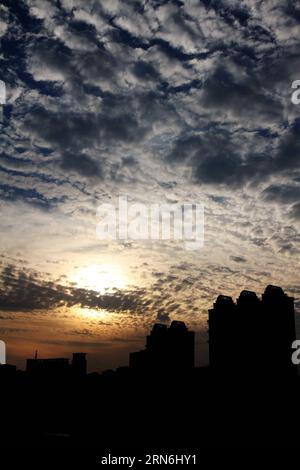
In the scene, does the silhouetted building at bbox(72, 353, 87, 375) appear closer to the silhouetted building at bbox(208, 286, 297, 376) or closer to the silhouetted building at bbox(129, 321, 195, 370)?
the silhouetted building at bbox(129, 321, 195, 370)

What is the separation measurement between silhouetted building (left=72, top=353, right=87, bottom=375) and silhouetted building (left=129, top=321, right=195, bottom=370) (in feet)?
55.7

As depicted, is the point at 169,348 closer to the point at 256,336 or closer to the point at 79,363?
the point at 256,336

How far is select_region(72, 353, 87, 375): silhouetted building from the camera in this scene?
141 feet

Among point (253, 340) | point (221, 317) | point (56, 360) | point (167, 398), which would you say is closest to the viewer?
point (253, 340)

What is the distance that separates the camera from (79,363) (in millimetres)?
43062

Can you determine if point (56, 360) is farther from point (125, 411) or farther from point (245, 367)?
point (245, 367)

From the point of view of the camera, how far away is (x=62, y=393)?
43344mm

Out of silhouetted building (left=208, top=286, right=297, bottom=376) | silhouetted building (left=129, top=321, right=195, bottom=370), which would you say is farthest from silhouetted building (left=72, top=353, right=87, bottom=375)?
silhouetted building (left=208, top=286, right=297, bottom=376)

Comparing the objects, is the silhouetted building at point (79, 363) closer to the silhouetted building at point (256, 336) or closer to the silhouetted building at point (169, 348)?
the silhouetted building at point (169, 348)

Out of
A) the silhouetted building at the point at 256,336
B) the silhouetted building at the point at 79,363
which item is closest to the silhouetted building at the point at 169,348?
the silhouetted building at the point at 256,336

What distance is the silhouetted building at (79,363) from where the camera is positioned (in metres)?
43.0

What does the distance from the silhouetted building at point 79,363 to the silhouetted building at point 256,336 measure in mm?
24933
